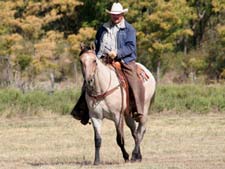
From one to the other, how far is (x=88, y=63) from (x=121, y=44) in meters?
1.11

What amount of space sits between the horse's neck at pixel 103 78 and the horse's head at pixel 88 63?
8.6 inches

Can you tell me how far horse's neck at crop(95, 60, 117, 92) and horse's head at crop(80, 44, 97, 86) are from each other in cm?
22

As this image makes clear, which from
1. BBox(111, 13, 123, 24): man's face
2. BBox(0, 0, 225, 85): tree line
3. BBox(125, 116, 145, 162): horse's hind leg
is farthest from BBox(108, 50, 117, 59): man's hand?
BBox(0, 0, 225, 85): tree line

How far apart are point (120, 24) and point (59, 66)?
28.1 m

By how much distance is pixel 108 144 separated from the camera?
58.2 feet

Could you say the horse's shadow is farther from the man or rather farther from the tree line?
the tree line

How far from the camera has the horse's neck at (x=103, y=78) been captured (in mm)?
12945

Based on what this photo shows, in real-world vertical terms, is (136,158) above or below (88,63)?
below

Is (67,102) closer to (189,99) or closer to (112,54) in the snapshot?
(189,99)

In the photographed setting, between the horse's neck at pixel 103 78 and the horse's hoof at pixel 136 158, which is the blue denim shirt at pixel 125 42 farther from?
the horse's hoof at pixel 136 158

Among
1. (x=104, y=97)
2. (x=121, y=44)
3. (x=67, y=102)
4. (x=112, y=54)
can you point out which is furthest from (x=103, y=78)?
(x=67, y=102)

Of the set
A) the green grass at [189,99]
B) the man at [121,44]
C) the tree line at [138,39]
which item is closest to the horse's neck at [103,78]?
the man at [121,44]

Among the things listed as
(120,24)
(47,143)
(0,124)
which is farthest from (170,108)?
(120,24)

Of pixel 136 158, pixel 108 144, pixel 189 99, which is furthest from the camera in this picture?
pixel 189 99
